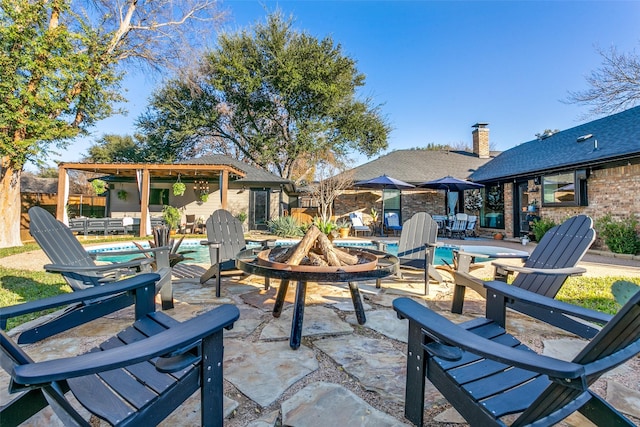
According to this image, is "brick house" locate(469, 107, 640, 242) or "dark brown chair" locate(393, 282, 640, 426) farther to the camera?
"brick house" locate(469, 107, 640, 242)

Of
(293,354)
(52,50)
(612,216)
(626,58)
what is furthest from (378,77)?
(293,354)

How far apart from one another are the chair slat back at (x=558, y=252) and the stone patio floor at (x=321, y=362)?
390mm

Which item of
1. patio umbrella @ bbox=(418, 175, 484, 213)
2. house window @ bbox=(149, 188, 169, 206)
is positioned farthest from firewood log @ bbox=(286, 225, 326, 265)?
house window @ bbox=(149, 188, 169, 206)

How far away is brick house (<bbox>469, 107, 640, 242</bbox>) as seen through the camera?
787cm

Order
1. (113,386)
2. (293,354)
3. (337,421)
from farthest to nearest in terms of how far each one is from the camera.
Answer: (293,354)
(337,421)
(113,386)

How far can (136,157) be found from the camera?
68.7 feet

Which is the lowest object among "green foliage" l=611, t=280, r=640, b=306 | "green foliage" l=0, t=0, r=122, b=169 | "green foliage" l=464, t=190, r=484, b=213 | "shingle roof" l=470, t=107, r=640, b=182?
"green foliage" l=611, t=280, r=640, b=306

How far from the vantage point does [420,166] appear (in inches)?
Result: 602

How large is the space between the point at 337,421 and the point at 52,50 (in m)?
11.4

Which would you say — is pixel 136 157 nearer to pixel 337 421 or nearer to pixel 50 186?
pixel 50 186

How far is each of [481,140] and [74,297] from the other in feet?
61.3

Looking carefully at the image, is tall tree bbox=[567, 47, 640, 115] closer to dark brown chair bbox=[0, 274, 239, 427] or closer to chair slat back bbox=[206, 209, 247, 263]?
chair slat back bbox=[206, 209, 247, 263]

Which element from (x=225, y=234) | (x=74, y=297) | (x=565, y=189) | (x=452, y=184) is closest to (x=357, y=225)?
(x=452, y=184)

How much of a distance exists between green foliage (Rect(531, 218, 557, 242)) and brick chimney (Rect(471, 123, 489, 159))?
786 centimetres
